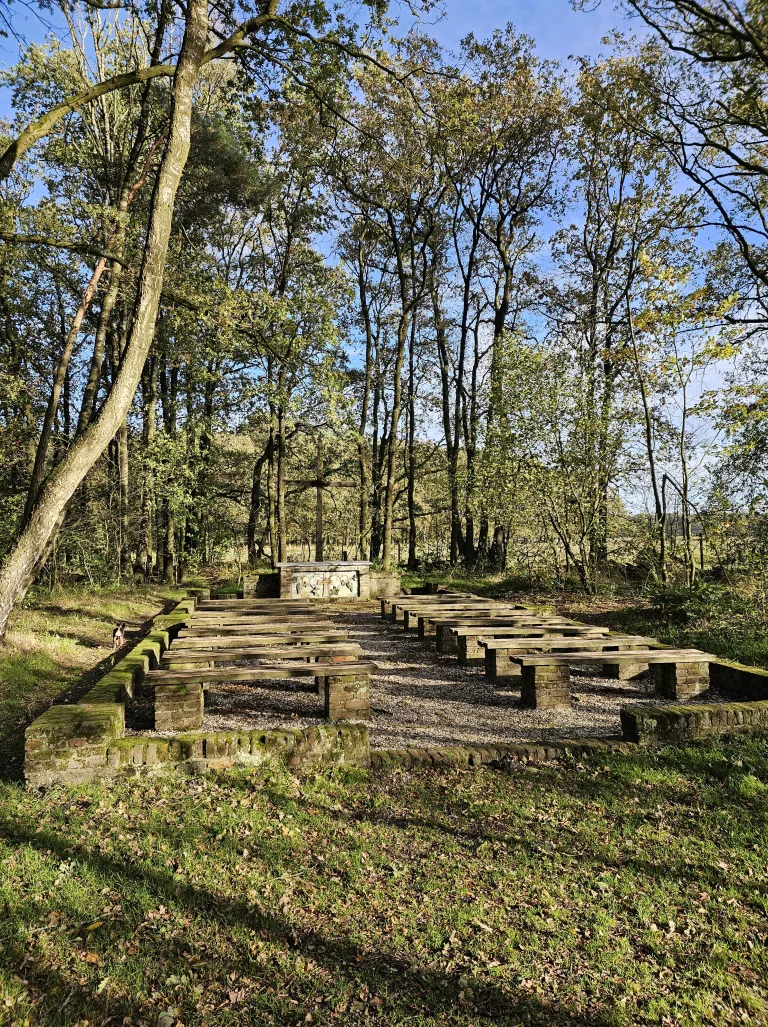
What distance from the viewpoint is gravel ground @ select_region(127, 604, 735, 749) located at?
4551mm

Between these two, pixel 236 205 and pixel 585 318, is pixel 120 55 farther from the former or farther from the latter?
pixel 585 318

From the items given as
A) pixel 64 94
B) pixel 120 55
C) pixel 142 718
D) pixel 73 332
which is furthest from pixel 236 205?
pixel 142 718

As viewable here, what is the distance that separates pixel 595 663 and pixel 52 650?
19.5 feet

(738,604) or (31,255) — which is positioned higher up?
(31,255)

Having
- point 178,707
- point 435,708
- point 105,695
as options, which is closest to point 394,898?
point 178,707

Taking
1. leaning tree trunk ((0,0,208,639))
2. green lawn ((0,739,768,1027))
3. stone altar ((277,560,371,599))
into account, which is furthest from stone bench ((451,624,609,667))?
stone altar ((277,560,371,599))

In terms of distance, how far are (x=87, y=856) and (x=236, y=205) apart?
19.1 meters

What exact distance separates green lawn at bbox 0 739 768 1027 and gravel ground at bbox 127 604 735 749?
2.59 ft

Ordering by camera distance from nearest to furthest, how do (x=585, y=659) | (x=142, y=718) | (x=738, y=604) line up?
(x=142, y=718), (x=585, y=659), (x=738, y=604)

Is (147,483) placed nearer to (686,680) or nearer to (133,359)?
(133,359)

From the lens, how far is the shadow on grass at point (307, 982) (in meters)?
2.01

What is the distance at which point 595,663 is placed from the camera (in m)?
5.07

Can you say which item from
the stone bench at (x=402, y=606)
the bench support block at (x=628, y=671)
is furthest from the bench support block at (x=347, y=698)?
the stone bench at (x=402, y=606)

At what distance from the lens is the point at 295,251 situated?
18266mm
